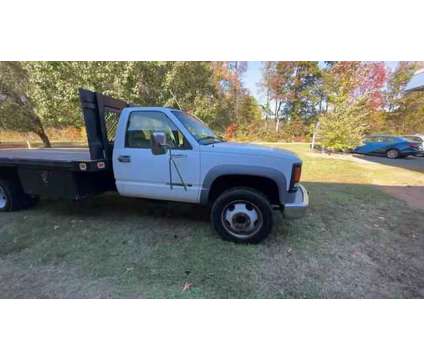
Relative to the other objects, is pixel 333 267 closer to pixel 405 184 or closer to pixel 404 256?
pixel 404 256

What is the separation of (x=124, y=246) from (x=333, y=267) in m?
2.76

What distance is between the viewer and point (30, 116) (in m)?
12.1

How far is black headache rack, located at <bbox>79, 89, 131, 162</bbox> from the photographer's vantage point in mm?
3275

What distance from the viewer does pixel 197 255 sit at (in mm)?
2826

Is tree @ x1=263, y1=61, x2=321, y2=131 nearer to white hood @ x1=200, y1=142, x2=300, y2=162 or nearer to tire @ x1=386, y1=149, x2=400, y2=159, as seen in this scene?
tire @ x1=386, y1=149, x2=400, y2=159

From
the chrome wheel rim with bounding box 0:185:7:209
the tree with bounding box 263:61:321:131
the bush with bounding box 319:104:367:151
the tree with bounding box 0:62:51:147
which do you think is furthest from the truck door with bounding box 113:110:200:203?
the tree with bounding box 263:61:321:131

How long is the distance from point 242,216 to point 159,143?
152 cm

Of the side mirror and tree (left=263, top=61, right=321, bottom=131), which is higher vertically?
tree (left=263, top=61, right=321, bottom=131)

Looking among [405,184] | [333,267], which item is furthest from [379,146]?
[333,267]

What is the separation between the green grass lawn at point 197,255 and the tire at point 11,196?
0.60ft

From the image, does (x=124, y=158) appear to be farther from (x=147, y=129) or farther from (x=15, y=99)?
(x=15, y=99)

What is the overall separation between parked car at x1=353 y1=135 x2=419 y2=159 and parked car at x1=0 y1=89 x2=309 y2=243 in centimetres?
Result: 1291

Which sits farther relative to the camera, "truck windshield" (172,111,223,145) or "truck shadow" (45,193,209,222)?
"truck shadow" (45,193,209,222)

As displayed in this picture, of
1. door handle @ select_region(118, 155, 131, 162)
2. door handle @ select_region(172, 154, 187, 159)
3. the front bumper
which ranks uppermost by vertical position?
door handle @ select_region(172, 154, 187, 159)
